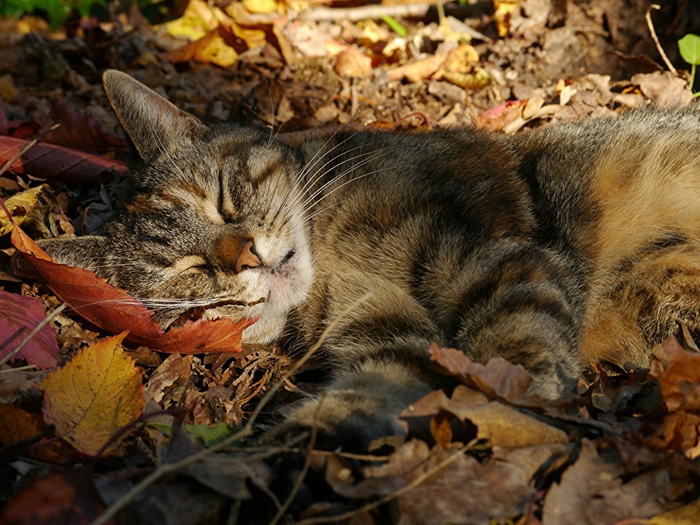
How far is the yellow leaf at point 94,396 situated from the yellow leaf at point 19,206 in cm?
107

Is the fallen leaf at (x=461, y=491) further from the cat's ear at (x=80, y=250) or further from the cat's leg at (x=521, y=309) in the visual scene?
the cat's ear at (x=80, y=250)

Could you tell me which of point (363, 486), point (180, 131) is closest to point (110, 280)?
point (180, 131)

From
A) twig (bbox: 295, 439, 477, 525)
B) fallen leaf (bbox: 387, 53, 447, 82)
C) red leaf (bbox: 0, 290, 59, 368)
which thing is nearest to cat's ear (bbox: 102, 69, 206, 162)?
red leaf (bbox: 0, 290, 59, 368)

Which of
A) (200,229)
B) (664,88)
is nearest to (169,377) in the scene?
(200,229)

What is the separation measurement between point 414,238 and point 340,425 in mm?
859

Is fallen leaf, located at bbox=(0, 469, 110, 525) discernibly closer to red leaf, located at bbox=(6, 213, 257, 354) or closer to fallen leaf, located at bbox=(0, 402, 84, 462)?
fallen leaf, located at bbox=(0, 402, 84, 462)

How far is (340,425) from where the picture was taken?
1.85 meters

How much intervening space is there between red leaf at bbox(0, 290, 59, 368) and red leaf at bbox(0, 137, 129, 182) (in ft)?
3.31

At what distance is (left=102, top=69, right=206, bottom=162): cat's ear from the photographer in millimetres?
2707

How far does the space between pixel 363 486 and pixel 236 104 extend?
3.08 m

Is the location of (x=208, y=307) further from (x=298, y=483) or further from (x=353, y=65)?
(x=353, y=65)

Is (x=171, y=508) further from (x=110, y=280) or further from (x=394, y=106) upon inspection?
(x=394, y=106)

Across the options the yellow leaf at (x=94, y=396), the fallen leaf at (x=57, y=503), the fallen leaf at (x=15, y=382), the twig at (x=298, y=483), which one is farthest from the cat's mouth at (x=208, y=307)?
the fallen leaf at (x=57, y=503)

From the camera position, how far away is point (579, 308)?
7.63 feet
